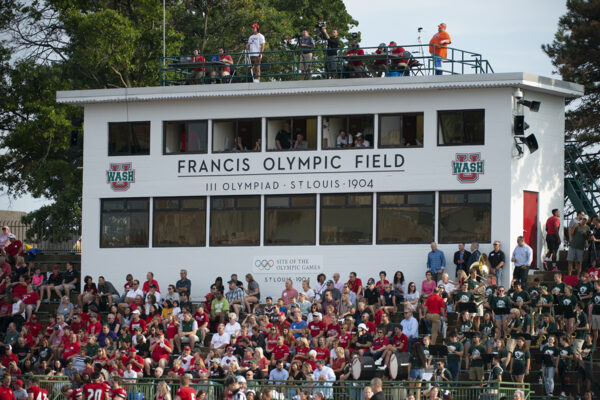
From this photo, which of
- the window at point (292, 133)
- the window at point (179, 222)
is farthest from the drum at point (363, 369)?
the window at point (179, 222)

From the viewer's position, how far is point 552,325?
25.5 m

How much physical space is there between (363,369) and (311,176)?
24.6ft

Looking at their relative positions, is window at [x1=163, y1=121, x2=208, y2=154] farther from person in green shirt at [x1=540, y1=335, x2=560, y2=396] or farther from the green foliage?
the green foliage

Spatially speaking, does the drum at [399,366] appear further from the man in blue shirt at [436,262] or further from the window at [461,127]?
the window at [461,127]

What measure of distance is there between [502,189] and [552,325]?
4.77m

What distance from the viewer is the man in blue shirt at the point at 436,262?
29.0 metres

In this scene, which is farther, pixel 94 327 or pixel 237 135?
Result: pixel 237 135

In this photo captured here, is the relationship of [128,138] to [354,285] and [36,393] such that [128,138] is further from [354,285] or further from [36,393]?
[36,393]

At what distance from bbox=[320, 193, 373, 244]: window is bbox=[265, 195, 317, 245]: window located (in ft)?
1.01

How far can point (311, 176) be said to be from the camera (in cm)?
3084

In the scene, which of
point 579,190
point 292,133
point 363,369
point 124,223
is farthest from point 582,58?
point 363,369

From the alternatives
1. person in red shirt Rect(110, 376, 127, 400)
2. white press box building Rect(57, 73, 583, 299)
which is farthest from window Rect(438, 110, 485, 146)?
person in red shirt Rect(110, 376, 127, 400)

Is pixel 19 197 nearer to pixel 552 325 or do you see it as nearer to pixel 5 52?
pixel 5 52

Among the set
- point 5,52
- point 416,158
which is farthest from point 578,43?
point 5,52
